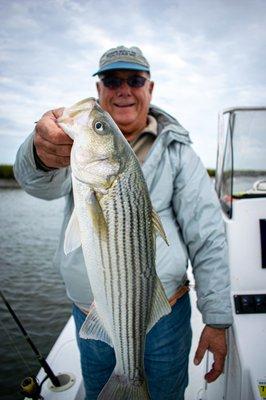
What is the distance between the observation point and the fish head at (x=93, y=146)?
1.70m

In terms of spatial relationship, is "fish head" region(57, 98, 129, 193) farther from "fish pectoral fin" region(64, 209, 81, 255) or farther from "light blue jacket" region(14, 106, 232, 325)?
"light blue jacket" region(14, 106, 232, 325)

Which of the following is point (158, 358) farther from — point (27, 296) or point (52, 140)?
point (27, 296)

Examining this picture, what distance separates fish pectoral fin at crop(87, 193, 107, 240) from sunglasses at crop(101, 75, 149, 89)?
5.58ft

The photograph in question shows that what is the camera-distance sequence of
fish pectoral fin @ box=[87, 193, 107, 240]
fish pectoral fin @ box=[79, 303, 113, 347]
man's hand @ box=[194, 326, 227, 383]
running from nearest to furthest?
fish pectoral fin @ box=[87, 193, 107, 240]
fish pectoral fin @ box=[79, 303, 113, 347]
man's hand @ box=[194, 326, 227, 383]

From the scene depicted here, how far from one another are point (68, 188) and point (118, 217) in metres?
1.08

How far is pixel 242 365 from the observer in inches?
97.7

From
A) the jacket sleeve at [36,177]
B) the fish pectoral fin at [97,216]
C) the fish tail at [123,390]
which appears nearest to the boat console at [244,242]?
the fish tail at [123,390]

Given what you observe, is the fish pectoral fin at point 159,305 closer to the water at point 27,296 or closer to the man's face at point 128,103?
the man's face at point 128,103

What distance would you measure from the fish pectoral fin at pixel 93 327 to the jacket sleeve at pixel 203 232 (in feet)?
3.56

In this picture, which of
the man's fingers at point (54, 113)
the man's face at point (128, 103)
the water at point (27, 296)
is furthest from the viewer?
the water at point (27, 296)

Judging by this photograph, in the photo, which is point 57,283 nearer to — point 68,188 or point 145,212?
point 68,188

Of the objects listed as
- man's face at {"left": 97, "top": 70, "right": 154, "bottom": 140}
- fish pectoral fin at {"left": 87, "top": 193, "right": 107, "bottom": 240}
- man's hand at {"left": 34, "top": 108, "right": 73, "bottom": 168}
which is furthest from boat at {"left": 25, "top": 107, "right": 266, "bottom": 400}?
man's hand at {"left": 34, "top": 108, "right": 73, "bottom": 168}

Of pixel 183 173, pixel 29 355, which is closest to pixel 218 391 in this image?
pixel 183 173

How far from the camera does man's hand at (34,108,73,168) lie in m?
1.75
